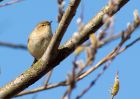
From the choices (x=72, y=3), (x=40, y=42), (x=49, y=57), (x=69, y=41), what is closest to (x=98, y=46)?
(x=72, y=3)

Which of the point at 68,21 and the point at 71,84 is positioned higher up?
the point at 68,21

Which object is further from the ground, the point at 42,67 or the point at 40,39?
the point at 40,39

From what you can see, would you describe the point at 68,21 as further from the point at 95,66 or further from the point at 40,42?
the point at 40,42

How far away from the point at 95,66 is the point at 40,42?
325cm

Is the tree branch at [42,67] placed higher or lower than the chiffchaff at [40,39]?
lower

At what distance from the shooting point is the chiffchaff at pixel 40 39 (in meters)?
4.49

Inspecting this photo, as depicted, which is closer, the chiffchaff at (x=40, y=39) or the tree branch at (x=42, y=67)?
the tree branch at (x=42, y=67)

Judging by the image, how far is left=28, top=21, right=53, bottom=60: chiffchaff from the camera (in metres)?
4.49

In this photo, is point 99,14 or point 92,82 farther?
point 99,14

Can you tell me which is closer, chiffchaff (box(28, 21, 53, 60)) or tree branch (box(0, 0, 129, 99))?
tree branch (box(0, 0, 129, 99))

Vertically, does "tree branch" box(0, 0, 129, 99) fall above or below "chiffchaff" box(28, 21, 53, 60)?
below

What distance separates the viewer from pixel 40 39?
15.4 feet

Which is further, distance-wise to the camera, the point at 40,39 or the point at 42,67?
the point at 40,39

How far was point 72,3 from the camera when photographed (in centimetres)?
208
